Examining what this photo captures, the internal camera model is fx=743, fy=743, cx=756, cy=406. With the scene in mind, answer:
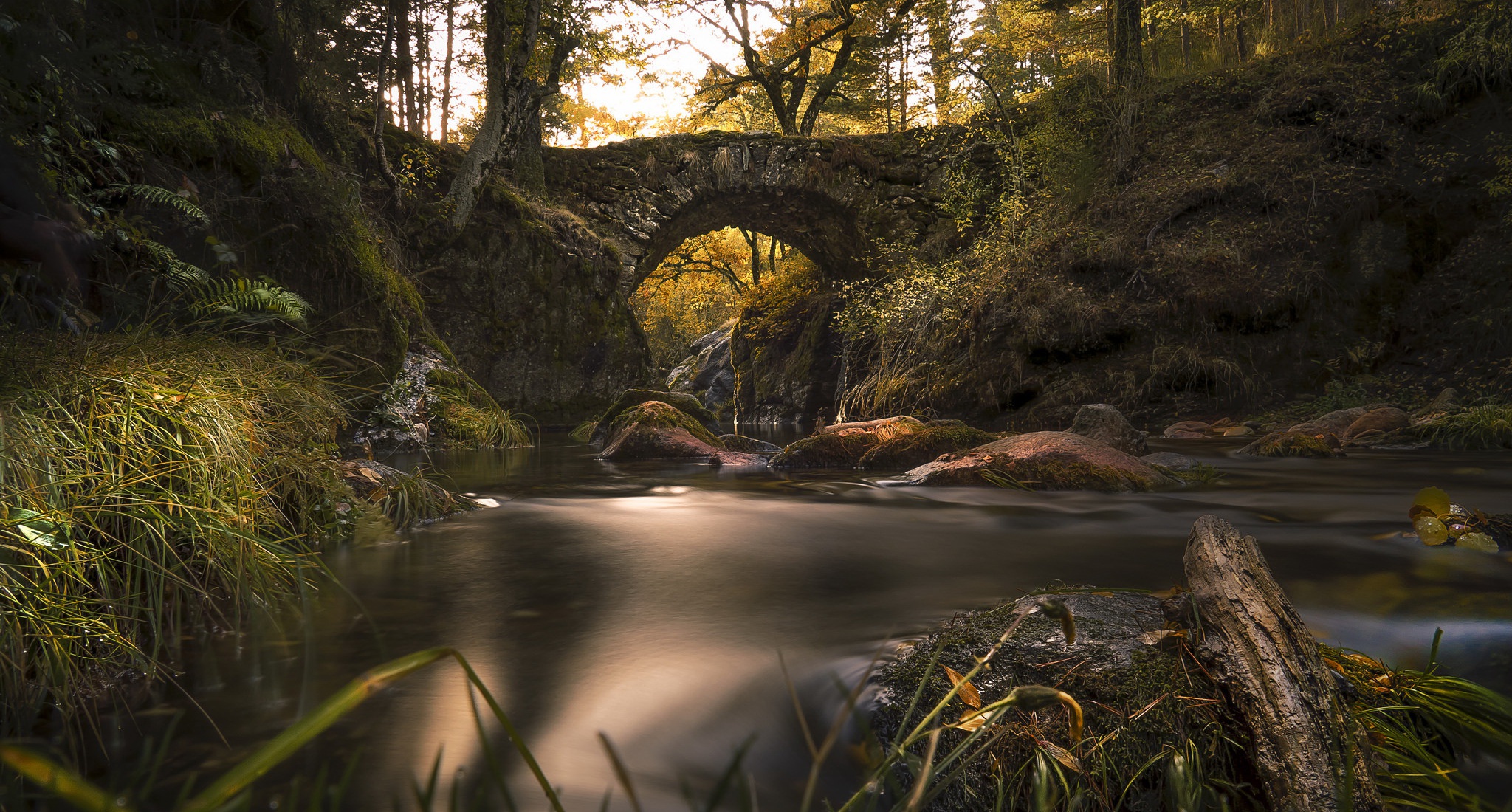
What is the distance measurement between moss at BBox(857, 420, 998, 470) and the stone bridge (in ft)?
31.7

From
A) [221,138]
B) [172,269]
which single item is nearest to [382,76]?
[221,138]

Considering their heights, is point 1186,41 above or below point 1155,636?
above

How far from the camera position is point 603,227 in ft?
52.0

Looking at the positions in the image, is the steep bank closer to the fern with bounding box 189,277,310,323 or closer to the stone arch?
the stone arch

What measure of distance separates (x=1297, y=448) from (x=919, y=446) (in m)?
3.48

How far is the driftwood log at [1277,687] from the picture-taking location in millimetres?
1229

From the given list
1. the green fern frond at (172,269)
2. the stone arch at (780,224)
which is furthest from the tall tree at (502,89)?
the green fern frond at (172,269)

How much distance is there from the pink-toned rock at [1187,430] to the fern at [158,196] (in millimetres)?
10044

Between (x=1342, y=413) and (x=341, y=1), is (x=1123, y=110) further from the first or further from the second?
(x=341, y=1)

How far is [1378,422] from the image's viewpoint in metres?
7.94

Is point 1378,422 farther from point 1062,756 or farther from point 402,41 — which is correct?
point 402,41

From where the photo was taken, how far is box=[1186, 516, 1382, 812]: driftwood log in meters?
1.23

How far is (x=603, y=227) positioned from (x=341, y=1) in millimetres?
7330

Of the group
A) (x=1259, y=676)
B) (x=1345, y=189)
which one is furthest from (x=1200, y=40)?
(x=1259, y=676)
